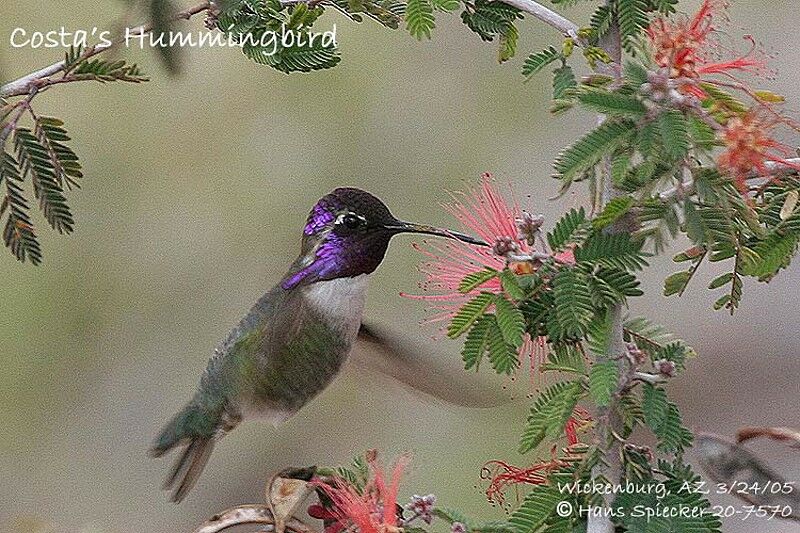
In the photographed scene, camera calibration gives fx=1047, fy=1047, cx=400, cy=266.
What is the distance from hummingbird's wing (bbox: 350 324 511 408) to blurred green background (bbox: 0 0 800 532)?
758 millimetres

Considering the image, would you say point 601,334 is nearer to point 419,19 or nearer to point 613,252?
point 613,252

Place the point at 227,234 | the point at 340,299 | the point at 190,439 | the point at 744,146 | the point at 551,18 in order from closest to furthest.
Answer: the point at 744,146, the point at 551,18, the point at 340,299, the point at 190,439, the point at 227,234

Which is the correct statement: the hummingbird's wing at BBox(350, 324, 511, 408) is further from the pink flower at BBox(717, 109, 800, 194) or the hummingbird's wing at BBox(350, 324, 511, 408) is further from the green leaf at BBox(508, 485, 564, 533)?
the pink flower at BBox(717, 109, 800, 194)

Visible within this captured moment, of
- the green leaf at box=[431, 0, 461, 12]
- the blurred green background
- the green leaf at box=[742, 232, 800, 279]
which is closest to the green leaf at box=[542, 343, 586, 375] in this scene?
the green leaf at box=[742, 232, 800, 279]

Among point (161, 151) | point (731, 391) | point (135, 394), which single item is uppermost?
point (161, 151)

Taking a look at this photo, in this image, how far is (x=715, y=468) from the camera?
645mm

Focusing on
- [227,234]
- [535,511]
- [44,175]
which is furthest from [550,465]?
[227,234]

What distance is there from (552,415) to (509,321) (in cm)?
6

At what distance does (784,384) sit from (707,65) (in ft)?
4.41

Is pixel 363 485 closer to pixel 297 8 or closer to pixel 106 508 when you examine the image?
pixel 297 8

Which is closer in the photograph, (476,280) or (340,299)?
(476,280)

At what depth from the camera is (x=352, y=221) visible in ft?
2.35

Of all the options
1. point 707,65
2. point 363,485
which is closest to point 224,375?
point 363,485

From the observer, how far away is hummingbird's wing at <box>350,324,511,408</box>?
77 centimetres
